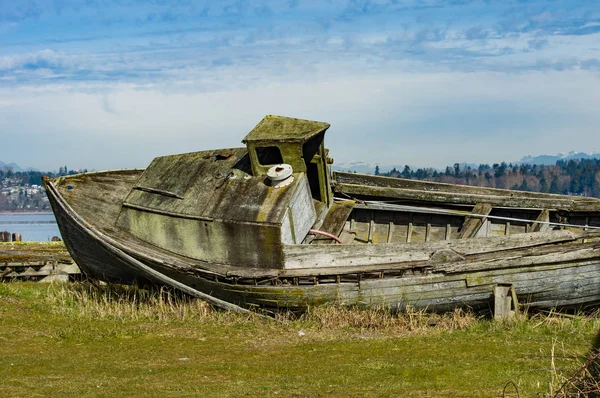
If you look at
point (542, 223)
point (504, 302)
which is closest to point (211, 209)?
point (504, 302)

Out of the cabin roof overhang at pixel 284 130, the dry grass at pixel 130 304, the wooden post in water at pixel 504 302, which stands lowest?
the dry grass at pixel 130 304

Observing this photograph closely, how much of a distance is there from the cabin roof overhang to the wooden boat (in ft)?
0.11

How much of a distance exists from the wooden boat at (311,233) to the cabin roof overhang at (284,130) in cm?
3

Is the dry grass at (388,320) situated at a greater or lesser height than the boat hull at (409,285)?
lesser

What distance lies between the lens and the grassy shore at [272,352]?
10.0 meters

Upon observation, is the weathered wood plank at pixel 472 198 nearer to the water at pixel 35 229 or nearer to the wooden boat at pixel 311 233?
the wooden boat at pixel 311 233

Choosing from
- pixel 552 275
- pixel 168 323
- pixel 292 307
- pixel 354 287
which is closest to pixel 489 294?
pixel 552 275

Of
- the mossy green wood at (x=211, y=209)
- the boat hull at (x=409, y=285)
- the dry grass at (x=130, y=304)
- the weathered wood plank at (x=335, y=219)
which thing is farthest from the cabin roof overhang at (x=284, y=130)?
the dry grass at (x=130, y=304)

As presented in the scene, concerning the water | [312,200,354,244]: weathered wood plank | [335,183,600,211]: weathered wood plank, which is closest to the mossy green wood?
[312,200,354,244]: weathered wood plank

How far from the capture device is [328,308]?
46.8 ft

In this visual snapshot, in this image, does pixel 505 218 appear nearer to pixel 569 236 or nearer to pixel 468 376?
pixel 569 236

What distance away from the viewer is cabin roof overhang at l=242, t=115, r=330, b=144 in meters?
16.0

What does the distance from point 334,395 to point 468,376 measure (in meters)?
1.93

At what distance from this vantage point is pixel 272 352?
12344 millimetres
